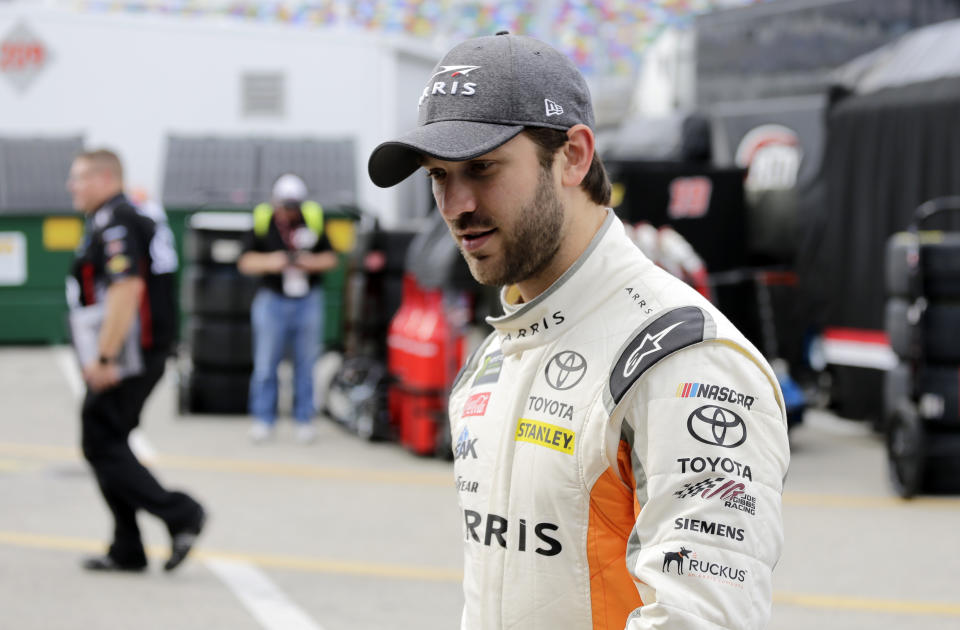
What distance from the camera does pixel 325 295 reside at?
16.0 metres

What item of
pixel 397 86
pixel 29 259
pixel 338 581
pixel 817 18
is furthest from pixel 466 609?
pixel 397 86

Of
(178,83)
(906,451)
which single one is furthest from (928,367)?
(178,83)

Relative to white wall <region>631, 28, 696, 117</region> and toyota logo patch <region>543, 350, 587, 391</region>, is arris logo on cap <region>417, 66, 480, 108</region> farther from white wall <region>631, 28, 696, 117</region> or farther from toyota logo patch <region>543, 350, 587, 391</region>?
white wall <region>631, 28, 696, 117</region>

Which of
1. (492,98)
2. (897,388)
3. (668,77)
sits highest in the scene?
(668,77)

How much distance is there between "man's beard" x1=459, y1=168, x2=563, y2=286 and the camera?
2.04m

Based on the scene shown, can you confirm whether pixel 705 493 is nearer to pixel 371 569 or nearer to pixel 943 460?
pixel 371 569

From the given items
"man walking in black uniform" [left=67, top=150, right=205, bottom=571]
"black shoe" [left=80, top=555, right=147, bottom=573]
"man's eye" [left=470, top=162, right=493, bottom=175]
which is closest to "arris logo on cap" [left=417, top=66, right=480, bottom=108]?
"man's eye" [left=470, top=162, right=493, bottom=175]

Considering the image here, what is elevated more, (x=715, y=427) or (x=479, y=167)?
(x=479, y=167)

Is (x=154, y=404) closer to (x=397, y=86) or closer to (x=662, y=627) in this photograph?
(x=397, y=86)

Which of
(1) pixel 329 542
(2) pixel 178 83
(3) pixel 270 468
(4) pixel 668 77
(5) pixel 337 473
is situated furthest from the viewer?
(2) pixel 178 83

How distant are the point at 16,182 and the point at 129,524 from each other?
43.1 feet

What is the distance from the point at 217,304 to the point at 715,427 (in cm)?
1076

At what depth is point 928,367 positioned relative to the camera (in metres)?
8.63

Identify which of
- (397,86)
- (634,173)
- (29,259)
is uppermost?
(397,86)
